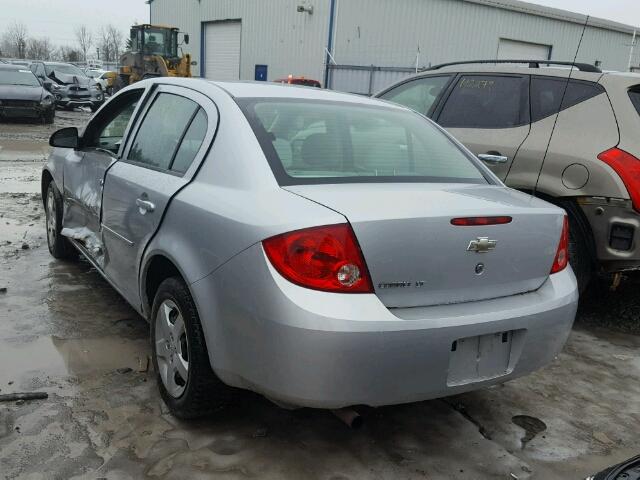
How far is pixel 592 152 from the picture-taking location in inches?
163

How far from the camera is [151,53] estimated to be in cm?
2386

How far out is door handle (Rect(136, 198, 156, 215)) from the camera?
2983mm

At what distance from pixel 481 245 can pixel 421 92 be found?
3.43 m

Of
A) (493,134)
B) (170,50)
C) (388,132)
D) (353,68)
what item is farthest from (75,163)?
(170,50)

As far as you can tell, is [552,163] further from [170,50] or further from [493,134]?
[170,50]

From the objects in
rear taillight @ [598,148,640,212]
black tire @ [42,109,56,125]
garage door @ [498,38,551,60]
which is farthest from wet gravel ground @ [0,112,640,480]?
garage door @ [498,38,551,60]

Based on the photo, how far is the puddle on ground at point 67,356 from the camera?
10.9 feet

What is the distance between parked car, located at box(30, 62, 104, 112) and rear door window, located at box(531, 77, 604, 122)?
71.4 feet

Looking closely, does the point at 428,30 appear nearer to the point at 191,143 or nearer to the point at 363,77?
the point at 363,77

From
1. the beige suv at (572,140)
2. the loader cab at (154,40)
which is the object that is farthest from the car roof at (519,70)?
the loader cab at (154,40)

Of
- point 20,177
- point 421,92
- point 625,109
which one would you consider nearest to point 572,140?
point 625,109

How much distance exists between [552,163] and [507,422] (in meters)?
2.06

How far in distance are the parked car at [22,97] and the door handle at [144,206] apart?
16.5 m

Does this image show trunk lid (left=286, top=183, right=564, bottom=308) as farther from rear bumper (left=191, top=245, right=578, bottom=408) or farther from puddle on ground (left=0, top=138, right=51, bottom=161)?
puddle on ground (left=0, top=138, right=51, bottom=161)
